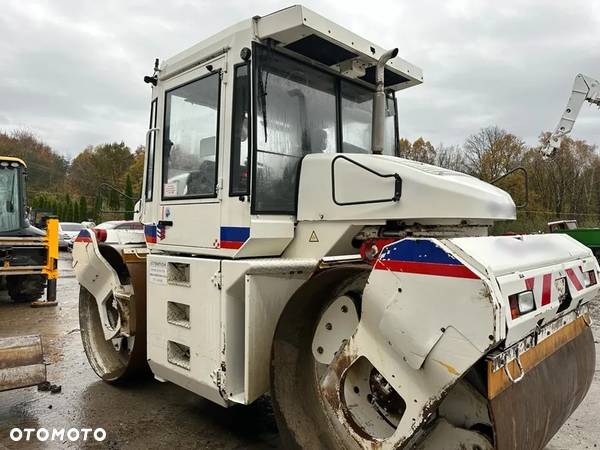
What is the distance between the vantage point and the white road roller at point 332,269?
6.88 ft

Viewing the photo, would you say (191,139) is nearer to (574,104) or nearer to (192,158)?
(192,158)

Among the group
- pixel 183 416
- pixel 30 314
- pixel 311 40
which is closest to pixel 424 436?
pixel 183 416

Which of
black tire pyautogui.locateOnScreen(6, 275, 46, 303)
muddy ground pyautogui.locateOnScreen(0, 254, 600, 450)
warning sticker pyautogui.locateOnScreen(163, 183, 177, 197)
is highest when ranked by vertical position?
warning sticker pyautogui.locateOnScreen(163, 183, 177, 197)

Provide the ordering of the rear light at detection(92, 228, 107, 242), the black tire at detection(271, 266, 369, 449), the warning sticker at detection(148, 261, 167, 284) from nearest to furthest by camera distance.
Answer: the black tire at detection(271, 266, 369, 449) < the warning sticker at detection(148, 261, 167, 284) < the rear light at detection(92, 228, 107, 242)

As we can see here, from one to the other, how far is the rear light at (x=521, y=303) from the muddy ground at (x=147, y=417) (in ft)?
6.32

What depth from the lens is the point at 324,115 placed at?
3588 millimetres

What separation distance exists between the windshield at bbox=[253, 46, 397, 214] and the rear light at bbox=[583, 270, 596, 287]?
1.80 m

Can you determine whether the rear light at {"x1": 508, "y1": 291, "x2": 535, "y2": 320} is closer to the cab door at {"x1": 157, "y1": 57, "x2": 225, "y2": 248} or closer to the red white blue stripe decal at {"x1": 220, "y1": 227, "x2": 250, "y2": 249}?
the red white blue stripe decal at {"x1": 220, "y1": 227, "x2": 250, "y2": 249}

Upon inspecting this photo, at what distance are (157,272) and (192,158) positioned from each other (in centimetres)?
92

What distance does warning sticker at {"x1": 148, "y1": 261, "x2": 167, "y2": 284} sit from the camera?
12.0 ft

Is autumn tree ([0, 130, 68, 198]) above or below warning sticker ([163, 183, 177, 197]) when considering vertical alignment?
above

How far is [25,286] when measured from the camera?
904 cm

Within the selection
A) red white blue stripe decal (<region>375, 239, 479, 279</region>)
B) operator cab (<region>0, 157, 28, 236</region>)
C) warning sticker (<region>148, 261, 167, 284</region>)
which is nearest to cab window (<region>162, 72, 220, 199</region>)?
warning sticker (<region>148, 261, 167, 284</region>)

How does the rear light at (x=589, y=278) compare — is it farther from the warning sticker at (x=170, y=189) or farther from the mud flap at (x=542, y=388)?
the warning sticker at (x=170, y=189)
